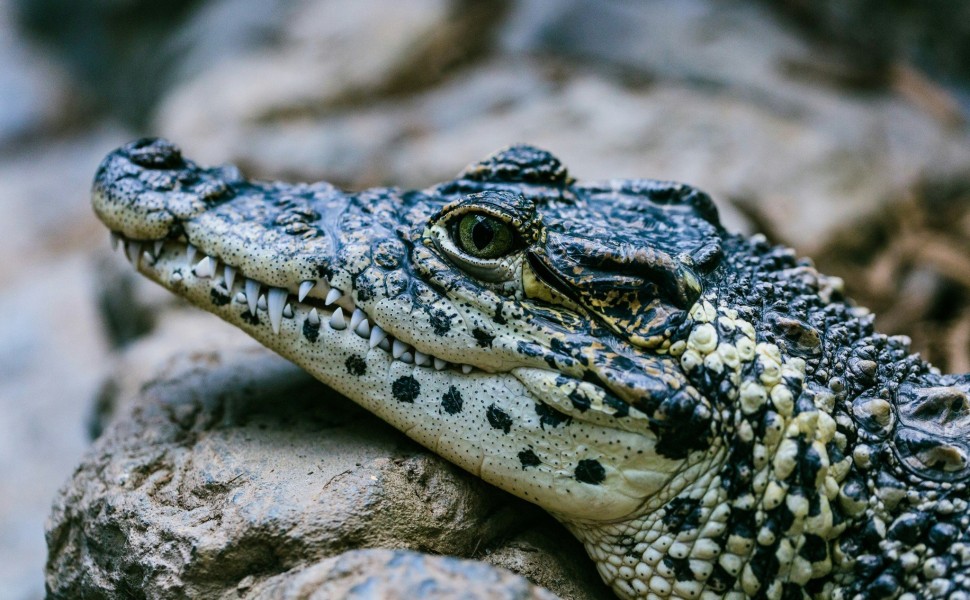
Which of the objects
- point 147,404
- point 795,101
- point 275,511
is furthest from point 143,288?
point 795,101

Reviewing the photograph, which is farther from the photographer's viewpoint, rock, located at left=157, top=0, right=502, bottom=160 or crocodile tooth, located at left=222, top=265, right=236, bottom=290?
rock, located at left=157, top=0, right=502, bottom=160

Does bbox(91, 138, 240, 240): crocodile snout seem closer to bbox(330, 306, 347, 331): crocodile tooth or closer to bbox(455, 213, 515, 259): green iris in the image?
bbox(330, 306, 347, 331): crocodile tooth

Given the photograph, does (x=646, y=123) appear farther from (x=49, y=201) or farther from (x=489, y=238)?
(x=49, y=201)

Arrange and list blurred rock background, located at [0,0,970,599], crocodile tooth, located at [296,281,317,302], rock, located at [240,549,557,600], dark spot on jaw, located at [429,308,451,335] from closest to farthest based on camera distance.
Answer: rock, located at [240,549,557,600], dark spot on jaw, located at [429,308,451,335], crocodile tooth, located at [296,281,317,302], blurred rock background, located at [0,0,970,599]

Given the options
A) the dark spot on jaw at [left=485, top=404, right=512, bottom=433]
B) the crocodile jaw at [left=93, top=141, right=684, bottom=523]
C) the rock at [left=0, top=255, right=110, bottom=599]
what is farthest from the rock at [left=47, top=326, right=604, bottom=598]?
the rock at [left=0, top=255, right=110, bottom=599]

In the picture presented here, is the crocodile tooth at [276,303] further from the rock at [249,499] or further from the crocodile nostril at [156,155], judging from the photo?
the crocodile nostril at [156,155]

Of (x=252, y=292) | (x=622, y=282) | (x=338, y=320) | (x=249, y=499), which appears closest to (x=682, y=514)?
(x=622, y=282)
